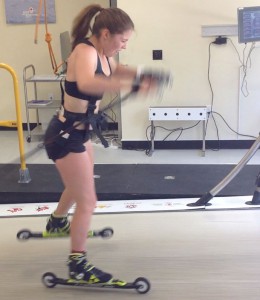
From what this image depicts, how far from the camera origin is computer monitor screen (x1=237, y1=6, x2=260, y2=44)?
3.84 meters

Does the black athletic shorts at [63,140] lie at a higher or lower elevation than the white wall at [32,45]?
lower

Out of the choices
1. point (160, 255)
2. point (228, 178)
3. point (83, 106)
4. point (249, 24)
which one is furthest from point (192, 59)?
point (83, 106)

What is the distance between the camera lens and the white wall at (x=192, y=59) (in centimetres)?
468

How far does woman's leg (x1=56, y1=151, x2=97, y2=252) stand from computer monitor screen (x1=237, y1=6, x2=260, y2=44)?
2.28 metres

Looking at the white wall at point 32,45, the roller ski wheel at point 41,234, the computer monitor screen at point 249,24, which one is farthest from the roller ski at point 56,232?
the white wall at point 32,45

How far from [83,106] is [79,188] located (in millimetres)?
387

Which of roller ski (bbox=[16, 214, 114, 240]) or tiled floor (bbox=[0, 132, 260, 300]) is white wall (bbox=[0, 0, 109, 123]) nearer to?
Answer: tiled floor (bbox=[0, 132, 260, 300])

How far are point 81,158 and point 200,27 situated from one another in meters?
3.02

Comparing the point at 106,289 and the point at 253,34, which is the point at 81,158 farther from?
the point at 253,34

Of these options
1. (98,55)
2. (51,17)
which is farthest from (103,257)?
(51,17)

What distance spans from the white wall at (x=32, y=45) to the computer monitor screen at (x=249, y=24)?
2410 mm

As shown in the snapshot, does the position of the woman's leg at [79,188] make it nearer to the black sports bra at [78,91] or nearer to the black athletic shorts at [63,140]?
the black athletic shorts at [63,140]

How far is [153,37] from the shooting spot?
478 centimetres

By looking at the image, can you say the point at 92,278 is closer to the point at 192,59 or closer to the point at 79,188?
the point at 79,188
